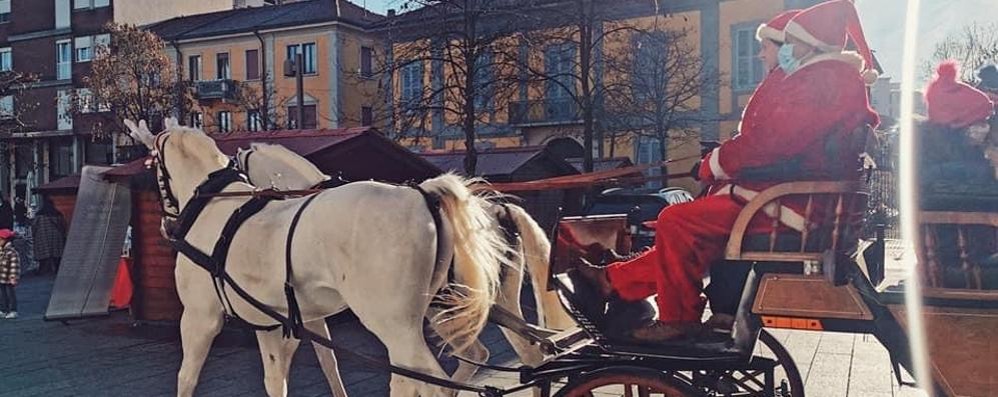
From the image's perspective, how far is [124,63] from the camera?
24516 millimetres

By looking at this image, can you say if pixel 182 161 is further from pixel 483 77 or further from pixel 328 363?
pixel 483 77

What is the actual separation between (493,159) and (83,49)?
34189mm

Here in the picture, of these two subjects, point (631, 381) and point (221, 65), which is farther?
point (221, 65)

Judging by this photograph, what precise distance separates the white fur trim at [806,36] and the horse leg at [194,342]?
3.59 m

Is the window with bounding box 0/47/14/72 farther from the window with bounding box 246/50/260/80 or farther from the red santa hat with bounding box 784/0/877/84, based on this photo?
the red santa hat with bounding box 784/0/877/84

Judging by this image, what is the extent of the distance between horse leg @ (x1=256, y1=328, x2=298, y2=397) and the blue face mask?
10.7 feet

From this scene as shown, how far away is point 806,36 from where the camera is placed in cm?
337

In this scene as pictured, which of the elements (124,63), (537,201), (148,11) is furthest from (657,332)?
(148,11)

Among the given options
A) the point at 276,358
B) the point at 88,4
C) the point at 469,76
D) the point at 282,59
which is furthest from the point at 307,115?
the point at 276,358

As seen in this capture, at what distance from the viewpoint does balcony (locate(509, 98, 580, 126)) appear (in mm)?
27280

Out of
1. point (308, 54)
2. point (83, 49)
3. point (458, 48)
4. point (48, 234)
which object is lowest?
point (48, 234)

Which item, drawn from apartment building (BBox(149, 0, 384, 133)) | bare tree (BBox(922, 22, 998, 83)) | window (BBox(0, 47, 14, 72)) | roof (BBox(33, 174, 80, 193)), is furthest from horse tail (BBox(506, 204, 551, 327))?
window (BBox(0, 47, 14, 72))

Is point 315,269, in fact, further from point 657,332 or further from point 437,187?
point 657,332

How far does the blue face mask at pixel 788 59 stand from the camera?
342 cm
